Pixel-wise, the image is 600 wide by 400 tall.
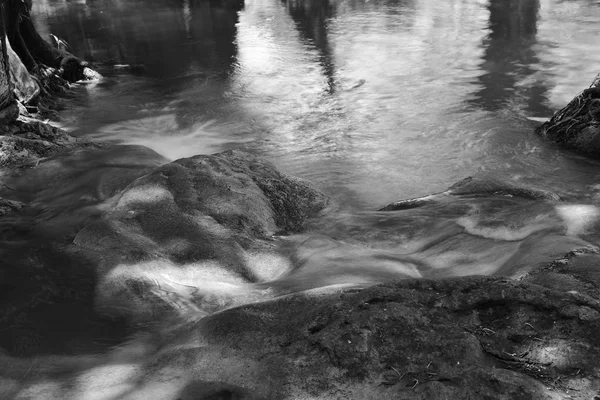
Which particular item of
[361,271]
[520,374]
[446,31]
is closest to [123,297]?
[361,271]

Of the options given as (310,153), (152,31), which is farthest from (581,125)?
(152,31)

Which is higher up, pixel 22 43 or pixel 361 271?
pixel 22 43

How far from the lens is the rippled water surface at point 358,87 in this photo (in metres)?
8.59

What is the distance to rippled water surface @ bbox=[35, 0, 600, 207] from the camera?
338 inches

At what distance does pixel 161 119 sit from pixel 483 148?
554 centimetres

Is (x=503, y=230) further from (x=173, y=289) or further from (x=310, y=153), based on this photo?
(x=310, y=153)

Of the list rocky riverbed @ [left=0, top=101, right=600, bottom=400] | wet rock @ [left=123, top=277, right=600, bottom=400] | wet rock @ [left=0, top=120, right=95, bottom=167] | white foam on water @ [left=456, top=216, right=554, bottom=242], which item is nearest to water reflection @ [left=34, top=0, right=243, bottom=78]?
wet rock @ [left=0, top=120, right=95, bottom=167]

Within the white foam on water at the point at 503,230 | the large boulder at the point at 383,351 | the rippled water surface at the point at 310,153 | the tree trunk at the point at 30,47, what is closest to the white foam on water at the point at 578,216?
the rippled water surface at the point at 310,153

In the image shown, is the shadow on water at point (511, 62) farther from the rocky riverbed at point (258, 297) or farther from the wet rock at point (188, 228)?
the wet rock at point (188, 228)

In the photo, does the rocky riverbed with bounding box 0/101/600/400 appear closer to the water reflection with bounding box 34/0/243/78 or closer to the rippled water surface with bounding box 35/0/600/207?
the rippled water surface with bounding box 35/0/600/207

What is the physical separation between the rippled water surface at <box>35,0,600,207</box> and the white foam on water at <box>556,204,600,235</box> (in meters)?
2.27

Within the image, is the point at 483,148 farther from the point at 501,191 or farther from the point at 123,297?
the point at 123,297

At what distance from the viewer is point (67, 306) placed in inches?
173

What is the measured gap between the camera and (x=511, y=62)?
13688mm
